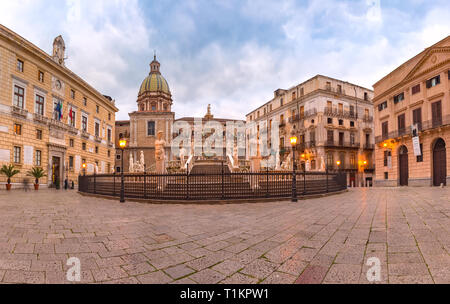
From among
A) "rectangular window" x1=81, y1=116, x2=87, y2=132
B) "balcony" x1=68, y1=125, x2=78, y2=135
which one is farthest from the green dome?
"balcony" x1=68, y1=125, x2=78, y2=135

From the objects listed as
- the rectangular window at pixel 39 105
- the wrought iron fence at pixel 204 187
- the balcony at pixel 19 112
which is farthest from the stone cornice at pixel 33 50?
the wrought iron fence at pixel 204 187

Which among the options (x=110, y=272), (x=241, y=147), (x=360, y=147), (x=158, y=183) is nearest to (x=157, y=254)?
(x=110, y=272)

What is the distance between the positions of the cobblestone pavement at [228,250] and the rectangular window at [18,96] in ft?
67.5

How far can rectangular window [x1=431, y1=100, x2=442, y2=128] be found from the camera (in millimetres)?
19922

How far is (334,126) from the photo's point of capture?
33.4 m

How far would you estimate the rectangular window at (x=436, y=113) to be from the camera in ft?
65.4

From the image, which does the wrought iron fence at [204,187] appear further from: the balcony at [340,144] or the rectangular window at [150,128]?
the rectangular window at [150,128]

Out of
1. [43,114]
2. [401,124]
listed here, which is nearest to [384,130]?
[401,124]

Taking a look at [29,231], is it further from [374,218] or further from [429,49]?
[429,49]

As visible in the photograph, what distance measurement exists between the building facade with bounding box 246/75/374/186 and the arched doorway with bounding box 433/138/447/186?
11.8m

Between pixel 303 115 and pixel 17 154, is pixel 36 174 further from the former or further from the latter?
pixel 303 115

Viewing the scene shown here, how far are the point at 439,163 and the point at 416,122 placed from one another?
4.70 metres

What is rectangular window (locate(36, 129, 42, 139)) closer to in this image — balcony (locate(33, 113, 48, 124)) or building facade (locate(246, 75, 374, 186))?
balcony (locate(33, 113, 48, 124))

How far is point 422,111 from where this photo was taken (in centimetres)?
2164
